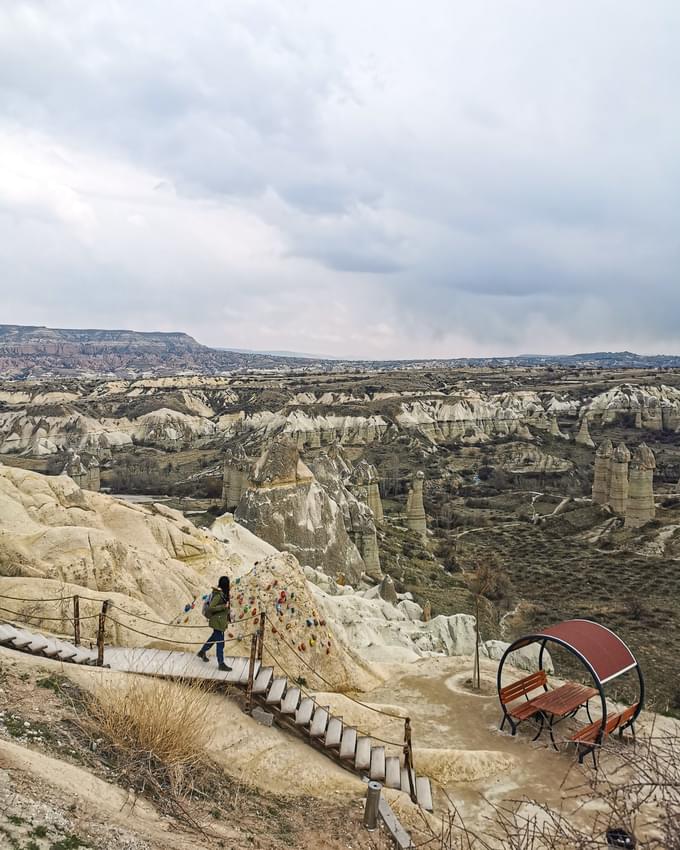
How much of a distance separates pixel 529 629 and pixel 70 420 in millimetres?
67267

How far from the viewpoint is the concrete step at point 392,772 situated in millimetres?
7066

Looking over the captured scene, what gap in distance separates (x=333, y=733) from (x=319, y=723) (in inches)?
8.0

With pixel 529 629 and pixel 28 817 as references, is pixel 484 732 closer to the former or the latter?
pixel 28 817

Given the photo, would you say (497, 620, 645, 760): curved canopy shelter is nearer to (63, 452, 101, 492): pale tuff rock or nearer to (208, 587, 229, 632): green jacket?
(208, 587, 229, 632): green jacket

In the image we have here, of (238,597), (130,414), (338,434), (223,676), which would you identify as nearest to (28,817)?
(223,676)

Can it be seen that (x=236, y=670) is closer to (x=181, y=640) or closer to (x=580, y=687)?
(x=181, y=640)

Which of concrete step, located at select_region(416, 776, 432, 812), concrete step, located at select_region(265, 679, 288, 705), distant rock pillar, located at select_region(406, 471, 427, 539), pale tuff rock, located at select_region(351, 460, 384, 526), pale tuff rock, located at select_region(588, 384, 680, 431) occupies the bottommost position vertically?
distant rock pillar, located at select_region(406, 471, 427, 539)

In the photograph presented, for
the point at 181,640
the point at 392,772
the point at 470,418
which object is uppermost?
the point at 470,418

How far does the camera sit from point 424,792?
23.3 feet

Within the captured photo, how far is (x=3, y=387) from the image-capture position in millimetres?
104875

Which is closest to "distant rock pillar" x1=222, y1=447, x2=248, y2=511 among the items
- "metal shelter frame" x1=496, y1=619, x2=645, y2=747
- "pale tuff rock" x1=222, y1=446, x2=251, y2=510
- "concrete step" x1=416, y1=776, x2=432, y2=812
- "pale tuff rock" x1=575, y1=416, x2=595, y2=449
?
"pale tuff rock" x1=222, y1=446, x2=251, y2=510

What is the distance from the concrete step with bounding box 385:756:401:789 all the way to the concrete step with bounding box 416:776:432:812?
0.25 meters

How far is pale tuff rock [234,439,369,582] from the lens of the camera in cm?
2341

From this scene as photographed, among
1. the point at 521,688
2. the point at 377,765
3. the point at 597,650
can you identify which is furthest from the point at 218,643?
the point at 597,650
